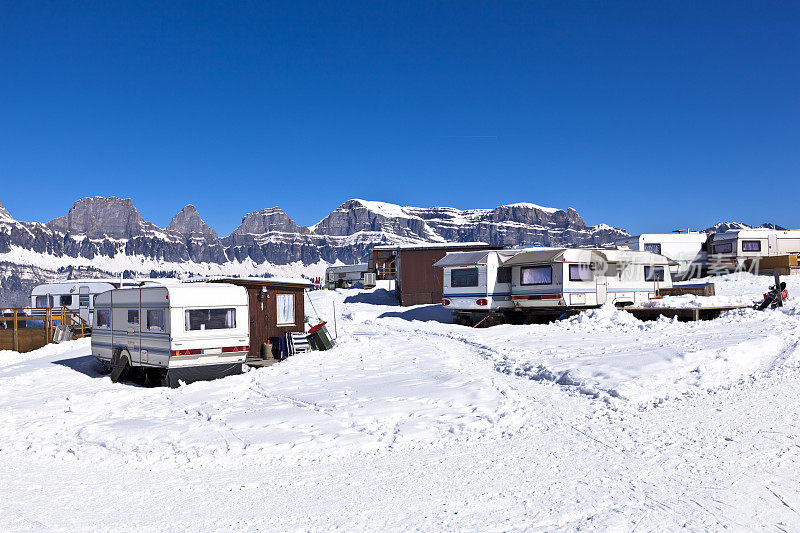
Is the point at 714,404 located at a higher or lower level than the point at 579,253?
lower

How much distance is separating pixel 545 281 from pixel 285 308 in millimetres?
10087

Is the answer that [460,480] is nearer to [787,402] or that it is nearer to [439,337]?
[787,402]

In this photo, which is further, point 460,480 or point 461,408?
point 461,408

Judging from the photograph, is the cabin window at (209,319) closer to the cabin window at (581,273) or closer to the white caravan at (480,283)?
the white caravan at (480,283)

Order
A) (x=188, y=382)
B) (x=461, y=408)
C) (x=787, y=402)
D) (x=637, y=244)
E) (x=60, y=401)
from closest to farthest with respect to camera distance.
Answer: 1. (x=787, y=402)
2. (x=461, y=408)
3. (x=60, y=401)
4. (x=188, y=382)
5. (x=637, y=244)

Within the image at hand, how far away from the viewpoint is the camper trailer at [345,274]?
6378 centimetres

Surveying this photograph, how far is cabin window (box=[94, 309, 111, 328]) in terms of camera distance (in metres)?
16.2

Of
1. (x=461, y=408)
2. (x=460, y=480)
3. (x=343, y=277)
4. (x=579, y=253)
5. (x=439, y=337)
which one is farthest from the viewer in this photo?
(x=343, y=277)

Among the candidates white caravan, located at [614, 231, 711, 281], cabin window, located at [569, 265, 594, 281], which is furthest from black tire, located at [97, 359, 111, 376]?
white caravan, located at [614, 231, 711, 281]

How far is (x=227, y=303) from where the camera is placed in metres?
14.3

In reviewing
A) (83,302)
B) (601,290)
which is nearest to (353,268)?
(83,302)

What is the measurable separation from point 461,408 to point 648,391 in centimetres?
322

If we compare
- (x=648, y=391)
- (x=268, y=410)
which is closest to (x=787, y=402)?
(x=648, y=391)

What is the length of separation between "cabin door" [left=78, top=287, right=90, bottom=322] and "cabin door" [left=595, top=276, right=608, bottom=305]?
79.9 ft
